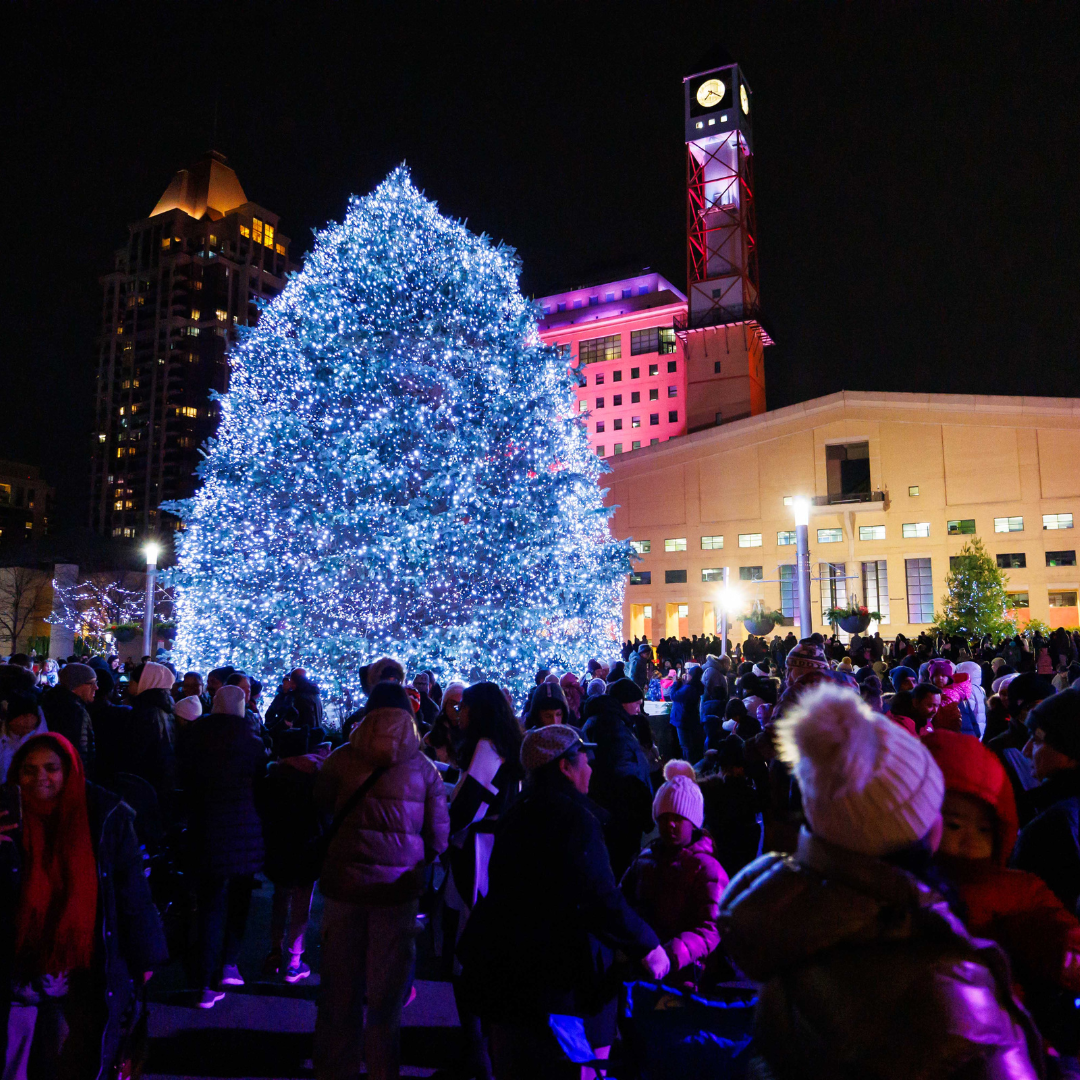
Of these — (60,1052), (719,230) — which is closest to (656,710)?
(60,1052)

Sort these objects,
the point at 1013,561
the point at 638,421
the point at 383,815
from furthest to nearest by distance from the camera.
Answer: the point at 638,421
the point at 1013,561
the point at 383,815

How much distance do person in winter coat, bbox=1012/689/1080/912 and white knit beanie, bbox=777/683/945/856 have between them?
73.6 inches

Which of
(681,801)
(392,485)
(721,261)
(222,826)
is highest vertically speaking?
(721,261)

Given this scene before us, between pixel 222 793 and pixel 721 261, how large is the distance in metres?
57.1

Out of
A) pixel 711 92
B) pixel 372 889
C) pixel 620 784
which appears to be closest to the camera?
pixel 372 889

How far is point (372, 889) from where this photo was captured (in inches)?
151

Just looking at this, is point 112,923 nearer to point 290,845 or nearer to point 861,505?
point 290,845

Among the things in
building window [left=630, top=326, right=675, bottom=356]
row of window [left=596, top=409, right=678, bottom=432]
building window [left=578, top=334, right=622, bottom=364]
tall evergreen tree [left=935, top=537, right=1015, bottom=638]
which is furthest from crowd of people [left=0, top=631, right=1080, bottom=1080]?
building window [left=578, top=334, right=622, bottom=364]

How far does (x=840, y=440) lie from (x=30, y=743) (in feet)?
135

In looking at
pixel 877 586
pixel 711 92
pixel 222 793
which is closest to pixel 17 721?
pixel 222 793

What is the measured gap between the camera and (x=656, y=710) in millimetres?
19531

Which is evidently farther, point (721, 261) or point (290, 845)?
point (721, 261)

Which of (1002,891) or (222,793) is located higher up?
(1002,891)

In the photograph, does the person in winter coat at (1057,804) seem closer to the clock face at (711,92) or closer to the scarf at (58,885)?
the scarf at (58,885)
